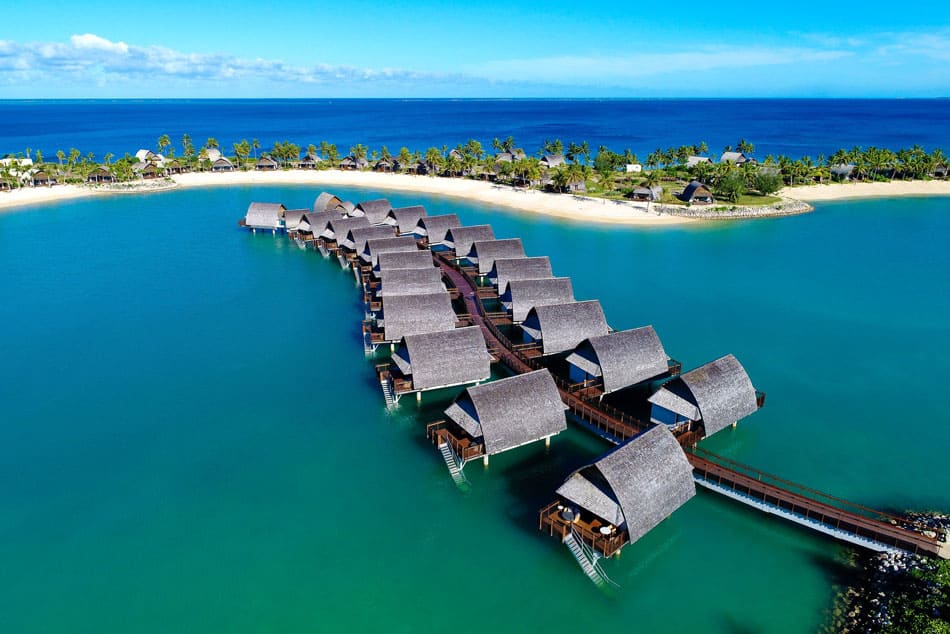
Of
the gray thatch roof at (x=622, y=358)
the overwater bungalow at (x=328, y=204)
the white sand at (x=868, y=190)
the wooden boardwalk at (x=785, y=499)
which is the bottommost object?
the wooden boardwalk at (x=785, y=499)

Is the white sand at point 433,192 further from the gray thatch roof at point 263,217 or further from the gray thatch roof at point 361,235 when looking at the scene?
the gray thatch roof at point 263,217

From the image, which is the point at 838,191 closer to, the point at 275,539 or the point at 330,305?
the point at 330,305

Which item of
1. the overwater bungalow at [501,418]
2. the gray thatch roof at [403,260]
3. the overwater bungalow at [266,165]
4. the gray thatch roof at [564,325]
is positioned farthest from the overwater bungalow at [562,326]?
the overwater bungalow at [266,165]

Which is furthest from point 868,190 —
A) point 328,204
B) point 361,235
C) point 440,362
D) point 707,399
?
point 440,362

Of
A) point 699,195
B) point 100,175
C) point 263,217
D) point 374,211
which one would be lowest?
point 100,175

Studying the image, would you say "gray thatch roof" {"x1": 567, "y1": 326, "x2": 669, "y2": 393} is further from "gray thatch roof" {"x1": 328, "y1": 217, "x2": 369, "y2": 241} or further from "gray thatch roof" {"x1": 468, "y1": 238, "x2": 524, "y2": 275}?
"gray thatch roof" {"x1": 328, "y1": 217, "x2": 369, "y2": 241}

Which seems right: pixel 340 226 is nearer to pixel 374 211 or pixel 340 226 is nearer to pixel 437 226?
pixel 374 211
